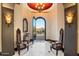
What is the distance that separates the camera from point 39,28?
2316mm

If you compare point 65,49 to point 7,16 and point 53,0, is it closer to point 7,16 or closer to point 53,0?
point 53,0

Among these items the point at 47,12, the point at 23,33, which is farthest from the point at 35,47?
the point at 47,12

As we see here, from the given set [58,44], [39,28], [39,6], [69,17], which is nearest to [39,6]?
[39,6]

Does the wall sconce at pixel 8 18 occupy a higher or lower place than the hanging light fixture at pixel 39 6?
lower

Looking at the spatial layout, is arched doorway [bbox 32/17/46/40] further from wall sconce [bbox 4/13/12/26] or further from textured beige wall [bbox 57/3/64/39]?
wall sconce [bbox 4/13/12/26]

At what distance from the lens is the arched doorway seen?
2.29 metres

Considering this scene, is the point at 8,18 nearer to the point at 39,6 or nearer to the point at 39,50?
the point at 39,6

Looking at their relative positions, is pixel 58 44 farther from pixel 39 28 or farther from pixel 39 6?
pixel 39 6

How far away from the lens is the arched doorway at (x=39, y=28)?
2.29 m

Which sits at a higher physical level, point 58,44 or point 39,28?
point 39,28

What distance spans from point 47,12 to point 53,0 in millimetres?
154

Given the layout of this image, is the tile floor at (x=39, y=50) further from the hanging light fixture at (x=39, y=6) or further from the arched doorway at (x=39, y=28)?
the hanging light fixture at (x=39, y=6)

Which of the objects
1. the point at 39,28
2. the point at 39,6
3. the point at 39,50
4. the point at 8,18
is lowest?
the point at 39,50

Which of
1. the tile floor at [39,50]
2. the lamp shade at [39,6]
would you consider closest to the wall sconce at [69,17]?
the lamp shade at [39,6]
